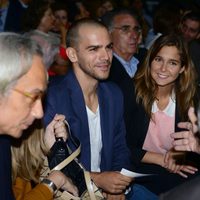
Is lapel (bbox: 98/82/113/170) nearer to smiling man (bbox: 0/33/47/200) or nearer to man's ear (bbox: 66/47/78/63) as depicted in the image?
man's ear (bbox: 66/47/78/63)

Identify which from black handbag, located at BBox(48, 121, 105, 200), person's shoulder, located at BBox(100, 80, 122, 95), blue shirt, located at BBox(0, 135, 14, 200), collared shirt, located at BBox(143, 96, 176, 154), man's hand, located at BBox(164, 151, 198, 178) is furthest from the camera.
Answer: collared shirt, located at BBox(143, 96, 176, 154)

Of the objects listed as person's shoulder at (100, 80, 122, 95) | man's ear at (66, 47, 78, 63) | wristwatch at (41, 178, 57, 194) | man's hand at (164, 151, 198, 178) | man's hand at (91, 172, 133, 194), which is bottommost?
man's hand at (91, 172, 133, 194)

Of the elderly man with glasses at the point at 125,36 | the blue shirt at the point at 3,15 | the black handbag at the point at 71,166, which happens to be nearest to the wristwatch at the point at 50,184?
the black handbag at the point at 71,166

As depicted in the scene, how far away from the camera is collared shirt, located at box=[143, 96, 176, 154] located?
11.3ft

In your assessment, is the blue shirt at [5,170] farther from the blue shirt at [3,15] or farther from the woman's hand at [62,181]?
the blue shirt at [3,15]

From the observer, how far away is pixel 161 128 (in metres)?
3.45

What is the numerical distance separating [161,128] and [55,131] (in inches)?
43.8

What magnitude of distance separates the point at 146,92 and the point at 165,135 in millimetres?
348

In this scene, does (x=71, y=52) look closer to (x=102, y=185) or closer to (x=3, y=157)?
(x=102, y=185)

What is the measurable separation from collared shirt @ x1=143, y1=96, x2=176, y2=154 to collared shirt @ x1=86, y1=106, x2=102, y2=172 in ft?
1.63

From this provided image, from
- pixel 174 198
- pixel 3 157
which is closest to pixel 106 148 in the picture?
pixel 3 157

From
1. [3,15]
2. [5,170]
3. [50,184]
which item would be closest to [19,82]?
[5,170]

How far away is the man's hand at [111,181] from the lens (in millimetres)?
2932

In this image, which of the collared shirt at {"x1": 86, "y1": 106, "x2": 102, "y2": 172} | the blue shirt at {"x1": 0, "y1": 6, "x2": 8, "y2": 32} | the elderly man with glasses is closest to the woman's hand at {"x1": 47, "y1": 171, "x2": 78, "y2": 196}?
the collared shirt at {"x1": 86, "y1": 106, "x2": 102, "y2": 172}
